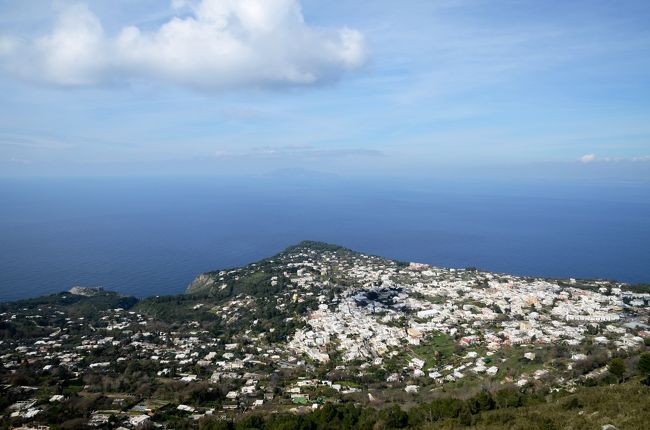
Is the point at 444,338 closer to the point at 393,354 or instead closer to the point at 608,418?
the point at 393,354

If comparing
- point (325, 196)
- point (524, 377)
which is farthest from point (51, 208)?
point (524, 377)

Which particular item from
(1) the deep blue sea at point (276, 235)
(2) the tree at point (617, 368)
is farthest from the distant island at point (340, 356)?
(1) the deep blue sea at point (276, 235)

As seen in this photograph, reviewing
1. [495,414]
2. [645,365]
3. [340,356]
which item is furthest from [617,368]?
[340,356]

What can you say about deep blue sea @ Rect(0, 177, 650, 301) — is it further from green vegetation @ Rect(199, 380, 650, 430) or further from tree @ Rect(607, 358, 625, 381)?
tree @ Rect(607, 358, 625, 381)

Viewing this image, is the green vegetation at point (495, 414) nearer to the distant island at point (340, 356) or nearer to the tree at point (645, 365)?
Result: the distant island at point (340, 356)

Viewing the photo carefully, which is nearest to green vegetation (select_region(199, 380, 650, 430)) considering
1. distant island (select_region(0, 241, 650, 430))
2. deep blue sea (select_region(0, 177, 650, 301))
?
distant island (select_region(0, 241, 650, 430))

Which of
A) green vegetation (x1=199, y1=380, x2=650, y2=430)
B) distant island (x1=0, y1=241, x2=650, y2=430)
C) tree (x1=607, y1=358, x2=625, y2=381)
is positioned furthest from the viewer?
tree (x1=607, y1=358, x2=625, y2=381)

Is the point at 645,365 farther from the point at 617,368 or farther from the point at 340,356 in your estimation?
the point at 340,356
